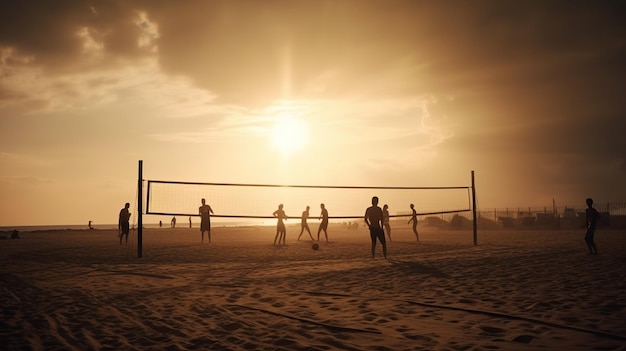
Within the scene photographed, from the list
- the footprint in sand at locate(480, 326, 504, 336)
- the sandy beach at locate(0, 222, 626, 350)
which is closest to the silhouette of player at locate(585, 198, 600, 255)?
the sandy beach at locate(0, 222, 626, 350)

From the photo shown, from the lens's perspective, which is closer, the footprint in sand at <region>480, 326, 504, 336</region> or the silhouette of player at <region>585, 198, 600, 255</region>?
the footprint in sand at <region>480, 326, 504, 336</region>

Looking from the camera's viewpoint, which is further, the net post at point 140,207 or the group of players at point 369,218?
the net post at point 140,207

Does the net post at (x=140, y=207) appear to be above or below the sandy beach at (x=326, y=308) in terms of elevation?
above

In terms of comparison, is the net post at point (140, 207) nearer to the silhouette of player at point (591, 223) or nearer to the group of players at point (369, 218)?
the group of players at point (369, 218)

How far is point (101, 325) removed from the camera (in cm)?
518

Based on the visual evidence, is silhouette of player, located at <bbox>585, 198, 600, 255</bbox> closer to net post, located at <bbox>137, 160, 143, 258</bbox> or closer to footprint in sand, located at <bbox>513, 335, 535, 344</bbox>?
footprint in sand, located at <bbox>513, 335, 535, 344</bbox>

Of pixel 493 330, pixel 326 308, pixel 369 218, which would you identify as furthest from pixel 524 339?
pixel 369 218

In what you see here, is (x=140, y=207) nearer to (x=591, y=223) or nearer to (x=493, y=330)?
(x=493, y=330)

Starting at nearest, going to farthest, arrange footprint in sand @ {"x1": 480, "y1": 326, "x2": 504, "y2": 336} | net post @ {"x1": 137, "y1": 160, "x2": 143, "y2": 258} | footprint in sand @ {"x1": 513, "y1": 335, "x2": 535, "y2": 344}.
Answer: footprint in sand @ {"x1": 513, "y1": 335, "x2": 535, "y2": 344}, footprint in sand @ {"x1": 480, "y1": 326, "x2": 504, "y2": 336}, net post @ {"x1": 137, "y1": 160, "x2": 143, "y2": 258}

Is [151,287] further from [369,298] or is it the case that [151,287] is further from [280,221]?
[280,221]

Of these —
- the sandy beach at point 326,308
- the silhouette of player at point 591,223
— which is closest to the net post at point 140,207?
the sandy beach at point 326,308

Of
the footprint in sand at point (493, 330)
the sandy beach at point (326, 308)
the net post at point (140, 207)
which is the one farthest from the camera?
the net post at point (140, 207)

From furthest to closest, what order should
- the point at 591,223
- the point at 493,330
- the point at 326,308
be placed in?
1. the point at 591,223
2. the point at 326,308
3. the point at 493,330

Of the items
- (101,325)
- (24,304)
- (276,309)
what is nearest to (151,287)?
(24,304)
